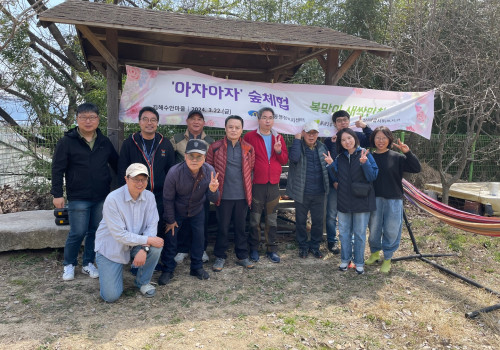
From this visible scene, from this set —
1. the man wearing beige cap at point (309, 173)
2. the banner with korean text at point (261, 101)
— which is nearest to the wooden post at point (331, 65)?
the banner with korean text at point (261, 101)

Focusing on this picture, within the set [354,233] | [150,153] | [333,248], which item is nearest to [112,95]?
[150,153]

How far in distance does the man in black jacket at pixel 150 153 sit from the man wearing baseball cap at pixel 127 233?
1.99 ft

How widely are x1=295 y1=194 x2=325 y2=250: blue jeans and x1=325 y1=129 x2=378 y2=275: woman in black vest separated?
0.43 m

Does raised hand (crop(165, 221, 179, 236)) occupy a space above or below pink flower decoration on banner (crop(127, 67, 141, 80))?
below

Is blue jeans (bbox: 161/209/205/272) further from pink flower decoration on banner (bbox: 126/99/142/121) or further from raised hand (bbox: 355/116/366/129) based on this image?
raised hand (bbox: 355/116/366/129)

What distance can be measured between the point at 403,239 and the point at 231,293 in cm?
349

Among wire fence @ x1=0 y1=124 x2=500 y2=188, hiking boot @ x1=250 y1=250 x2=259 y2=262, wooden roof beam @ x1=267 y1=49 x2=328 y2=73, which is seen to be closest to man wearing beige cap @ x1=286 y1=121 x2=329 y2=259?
hiking boot @ x1=250 y1=250 x2=259 y2=262

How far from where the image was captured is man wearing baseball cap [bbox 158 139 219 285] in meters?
3.90

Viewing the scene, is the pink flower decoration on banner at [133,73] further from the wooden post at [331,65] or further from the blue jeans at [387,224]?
the blue jeans at [387,224]

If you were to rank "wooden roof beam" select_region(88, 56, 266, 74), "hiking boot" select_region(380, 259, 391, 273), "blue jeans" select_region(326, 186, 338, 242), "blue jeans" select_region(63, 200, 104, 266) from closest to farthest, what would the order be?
"blue jeans" select_region(63, 200, 104, 266) → "hiking boot" select_region(380, 259, 391, 273) → "blue jeans" select_region(326, 186, 338, 242) → "wooden roof beam" select_region(88, 56, 266, 74)

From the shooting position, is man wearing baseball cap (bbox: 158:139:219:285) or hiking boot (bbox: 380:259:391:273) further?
hiking boot (bbox: 380:259:391:273)

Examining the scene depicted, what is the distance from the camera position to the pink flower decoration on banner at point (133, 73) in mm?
4695

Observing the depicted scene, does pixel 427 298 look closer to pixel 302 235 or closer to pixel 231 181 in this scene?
pixel 302 235

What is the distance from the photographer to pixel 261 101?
5242mm
